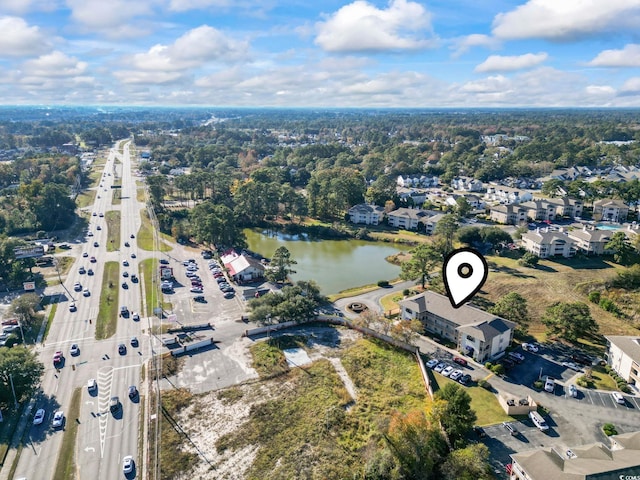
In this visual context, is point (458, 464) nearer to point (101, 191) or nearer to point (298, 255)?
point (298, 255)

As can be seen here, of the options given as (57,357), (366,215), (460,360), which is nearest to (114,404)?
(57,357)

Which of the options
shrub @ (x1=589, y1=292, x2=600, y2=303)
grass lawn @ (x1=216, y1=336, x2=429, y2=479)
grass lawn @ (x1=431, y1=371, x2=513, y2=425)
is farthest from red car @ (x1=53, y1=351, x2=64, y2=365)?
shrub @ (x1=589, y1=292, x2=600, y2=303)

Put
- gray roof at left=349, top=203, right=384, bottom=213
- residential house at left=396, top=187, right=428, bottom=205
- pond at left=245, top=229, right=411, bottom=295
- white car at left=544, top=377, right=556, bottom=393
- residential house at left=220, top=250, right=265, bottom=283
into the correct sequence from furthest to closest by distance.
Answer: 1. residential house at left=396, top=187, right=428, bottom=205
2. gray roof at left=349, top=203, right=384, bottom=213
3. pond at left=245, top=229, right=411, bottom=295
4. residential house at left=220, top=250, right=265, bottom=283
5. white car at left=544, top=377, right=556, bottom=393

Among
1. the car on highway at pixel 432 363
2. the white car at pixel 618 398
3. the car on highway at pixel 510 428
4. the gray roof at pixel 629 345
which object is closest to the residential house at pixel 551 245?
the gray roof at pixel 629 345

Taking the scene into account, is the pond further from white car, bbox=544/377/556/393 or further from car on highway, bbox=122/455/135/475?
car on highway, bbox=122/455/135/475

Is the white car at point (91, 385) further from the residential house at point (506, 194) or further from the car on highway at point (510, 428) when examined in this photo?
the residential house at point (506, 194)
